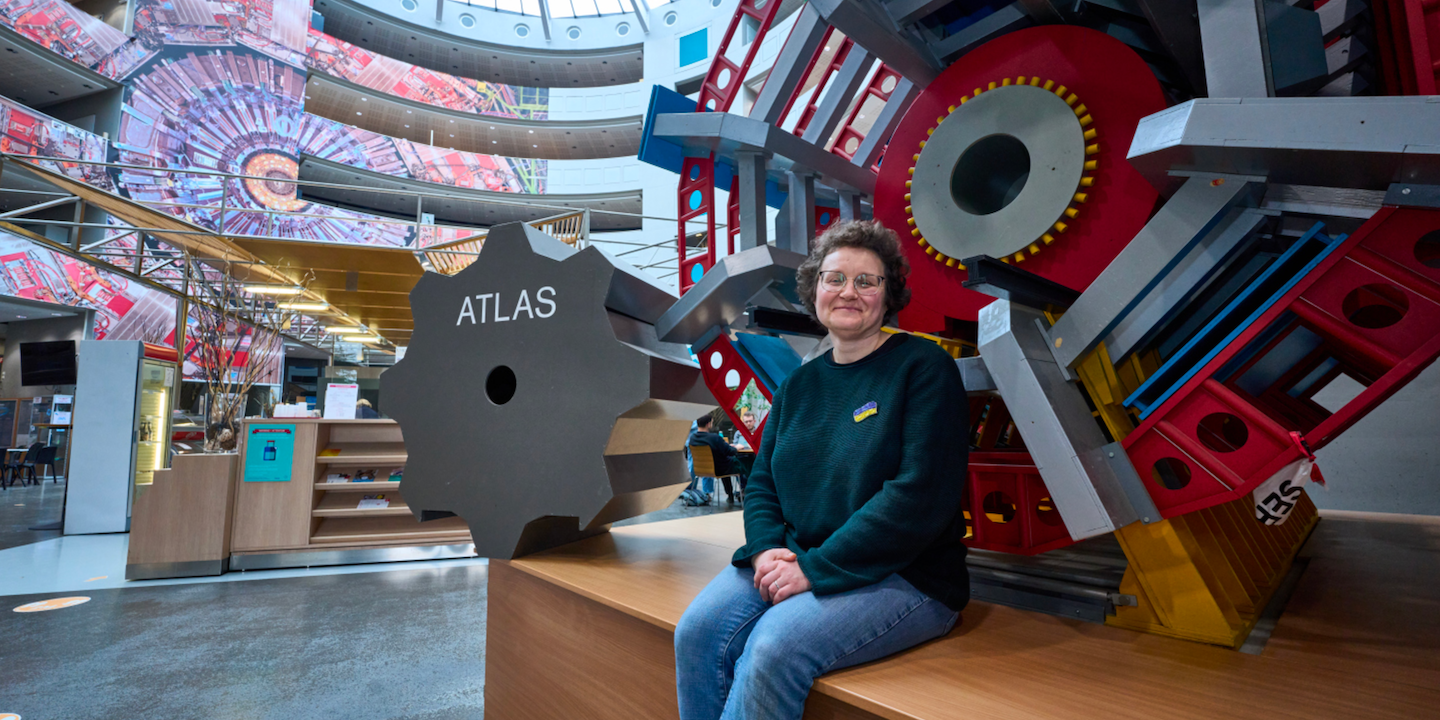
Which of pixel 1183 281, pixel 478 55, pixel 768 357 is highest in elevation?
pixel 478 55

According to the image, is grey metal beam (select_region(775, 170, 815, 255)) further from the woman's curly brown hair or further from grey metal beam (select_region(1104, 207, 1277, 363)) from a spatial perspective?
grey metal beam (select_region(1104, 207, 1277, 363))

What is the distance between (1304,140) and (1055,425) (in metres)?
0.60

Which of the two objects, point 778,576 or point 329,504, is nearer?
point 778,576

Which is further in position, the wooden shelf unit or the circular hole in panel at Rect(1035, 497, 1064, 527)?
the wooden shelf unit

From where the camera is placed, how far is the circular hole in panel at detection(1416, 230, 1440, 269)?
3.27 ft

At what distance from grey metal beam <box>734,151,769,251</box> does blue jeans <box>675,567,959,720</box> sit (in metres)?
1.04

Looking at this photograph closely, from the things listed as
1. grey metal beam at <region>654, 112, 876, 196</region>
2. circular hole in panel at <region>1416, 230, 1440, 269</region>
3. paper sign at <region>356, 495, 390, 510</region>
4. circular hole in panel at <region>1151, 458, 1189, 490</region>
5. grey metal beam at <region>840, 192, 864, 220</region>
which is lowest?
paper sign at <region>356, 495, 390, 510</region>

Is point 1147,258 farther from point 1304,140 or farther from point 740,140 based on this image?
point 740,140

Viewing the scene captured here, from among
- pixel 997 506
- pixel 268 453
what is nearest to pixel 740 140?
pixel 997 506

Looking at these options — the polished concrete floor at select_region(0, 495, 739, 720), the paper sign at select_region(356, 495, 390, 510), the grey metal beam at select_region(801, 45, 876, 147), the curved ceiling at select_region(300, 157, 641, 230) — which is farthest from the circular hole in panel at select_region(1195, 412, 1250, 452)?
the curved ceiling at select_region(300, 157, 641, 230)

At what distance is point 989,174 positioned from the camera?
177cm

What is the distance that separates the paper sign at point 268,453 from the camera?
5066 mm

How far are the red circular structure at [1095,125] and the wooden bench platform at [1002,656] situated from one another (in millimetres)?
788

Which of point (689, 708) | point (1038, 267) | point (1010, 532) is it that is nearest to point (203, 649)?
point (689, 708)
